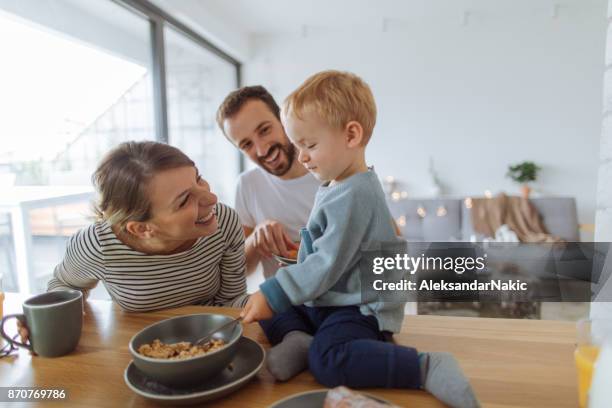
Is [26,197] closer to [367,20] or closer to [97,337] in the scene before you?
[97,337]

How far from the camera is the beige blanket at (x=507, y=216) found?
3328mm

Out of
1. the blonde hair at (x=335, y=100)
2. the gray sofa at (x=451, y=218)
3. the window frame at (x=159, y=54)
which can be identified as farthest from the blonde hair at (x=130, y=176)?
the gray sofa at (x=451, y=218)

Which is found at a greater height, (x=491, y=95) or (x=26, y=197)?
(x=491, y=95)

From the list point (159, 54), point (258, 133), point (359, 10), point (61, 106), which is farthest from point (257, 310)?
point (359, 10)

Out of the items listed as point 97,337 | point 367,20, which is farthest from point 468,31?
point 97,337

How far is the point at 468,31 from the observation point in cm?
379

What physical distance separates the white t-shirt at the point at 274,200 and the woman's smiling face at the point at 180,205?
0.65m

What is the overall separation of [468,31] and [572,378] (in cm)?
392

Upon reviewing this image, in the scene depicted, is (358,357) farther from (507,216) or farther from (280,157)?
(507,216)

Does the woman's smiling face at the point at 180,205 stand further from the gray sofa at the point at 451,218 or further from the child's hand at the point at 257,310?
the gray sofa at the point at 451,218

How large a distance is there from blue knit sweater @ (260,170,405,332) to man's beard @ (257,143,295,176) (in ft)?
2.43

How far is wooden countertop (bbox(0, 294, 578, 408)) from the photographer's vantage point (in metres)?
0.56

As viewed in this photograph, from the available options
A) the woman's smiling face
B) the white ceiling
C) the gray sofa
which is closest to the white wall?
the white ceiling

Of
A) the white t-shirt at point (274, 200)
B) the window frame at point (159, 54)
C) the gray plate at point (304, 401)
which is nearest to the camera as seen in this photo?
the gray plate at point (304, 401)
